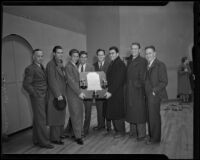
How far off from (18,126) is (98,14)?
1.18 metres

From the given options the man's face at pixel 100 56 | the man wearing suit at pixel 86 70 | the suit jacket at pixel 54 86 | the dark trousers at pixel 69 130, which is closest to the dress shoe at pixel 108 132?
the man wearing suit at pixel 86 70

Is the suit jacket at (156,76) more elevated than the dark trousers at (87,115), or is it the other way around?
the suit jacket at (156,76)

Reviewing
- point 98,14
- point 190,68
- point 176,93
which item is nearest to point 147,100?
point 176,93

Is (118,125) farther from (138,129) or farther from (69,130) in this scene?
(69,130)

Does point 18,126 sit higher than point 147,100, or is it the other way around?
point 147,100

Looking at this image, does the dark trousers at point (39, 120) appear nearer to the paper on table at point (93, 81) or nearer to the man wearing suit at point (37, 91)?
the man wearing suit at point (37, 91)

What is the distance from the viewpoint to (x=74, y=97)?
2133 mm

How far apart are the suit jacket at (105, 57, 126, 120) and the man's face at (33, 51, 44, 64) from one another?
1.88 feet

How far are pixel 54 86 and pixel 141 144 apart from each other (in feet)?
2.92

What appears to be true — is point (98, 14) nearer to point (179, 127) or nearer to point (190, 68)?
point (190, 68)

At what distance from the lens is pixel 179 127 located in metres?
2.11

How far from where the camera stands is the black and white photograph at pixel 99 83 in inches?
82.5

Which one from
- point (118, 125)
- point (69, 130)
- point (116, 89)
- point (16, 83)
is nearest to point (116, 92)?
point (116, 89)

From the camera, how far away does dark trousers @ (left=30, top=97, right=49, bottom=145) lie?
83.0 inches
